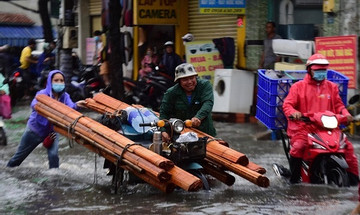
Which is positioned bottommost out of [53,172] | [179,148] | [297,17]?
[53,172]

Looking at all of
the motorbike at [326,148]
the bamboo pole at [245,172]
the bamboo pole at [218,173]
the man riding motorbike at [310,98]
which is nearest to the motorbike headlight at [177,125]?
the bamboo pole at [245,172]

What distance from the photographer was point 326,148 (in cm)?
855

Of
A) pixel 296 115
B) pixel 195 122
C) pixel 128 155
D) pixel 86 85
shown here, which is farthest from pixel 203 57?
pixel 128 155

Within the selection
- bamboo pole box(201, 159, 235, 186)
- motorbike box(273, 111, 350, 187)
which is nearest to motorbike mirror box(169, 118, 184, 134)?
bamboo pole box(201, 159, 235, 186)

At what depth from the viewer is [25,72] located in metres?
23.1

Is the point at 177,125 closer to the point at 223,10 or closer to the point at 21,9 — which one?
the point at 223,10

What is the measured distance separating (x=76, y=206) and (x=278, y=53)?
26.1 ft

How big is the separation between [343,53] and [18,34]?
23108 millimetres

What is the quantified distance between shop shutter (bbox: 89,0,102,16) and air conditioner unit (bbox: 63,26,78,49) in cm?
788

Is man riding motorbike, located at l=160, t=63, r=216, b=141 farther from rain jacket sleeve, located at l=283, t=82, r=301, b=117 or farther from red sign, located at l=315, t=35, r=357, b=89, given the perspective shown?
red sign, located at l=315, t=35, r=357, b=89

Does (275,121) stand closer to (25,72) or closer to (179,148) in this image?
(179,148)

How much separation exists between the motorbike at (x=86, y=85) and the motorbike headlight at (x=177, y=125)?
1098 cm

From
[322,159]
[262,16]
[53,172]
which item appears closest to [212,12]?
[262,16]

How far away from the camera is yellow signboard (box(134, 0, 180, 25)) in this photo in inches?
753
